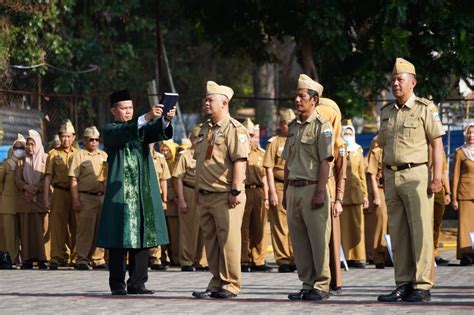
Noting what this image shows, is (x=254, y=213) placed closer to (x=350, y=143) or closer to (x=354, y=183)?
(x=354, y=183)

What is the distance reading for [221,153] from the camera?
44.5 ft

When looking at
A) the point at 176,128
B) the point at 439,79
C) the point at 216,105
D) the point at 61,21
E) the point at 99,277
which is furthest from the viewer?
the point at 61,21

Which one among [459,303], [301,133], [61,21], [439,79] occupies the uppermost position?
[61,21]

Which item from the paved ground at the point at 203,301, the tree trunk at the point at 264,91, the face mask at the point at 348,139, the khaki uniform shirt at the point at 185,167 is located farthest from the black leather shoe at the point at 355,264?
the tree trunk at the point at 264,91

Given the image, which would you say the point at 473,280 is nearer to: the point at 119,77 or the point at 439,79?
the point at 439,79

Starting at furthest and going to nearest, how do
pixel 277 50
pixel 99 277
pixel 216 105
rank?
pixel 277 50
pixel 99 277
pixel 216 105

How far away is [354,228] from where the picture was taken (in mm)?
20031

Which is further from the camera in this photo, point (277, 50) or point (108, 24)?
point (277, 50)

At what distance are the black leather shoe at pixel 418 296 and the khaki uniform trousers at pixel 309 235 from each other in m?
0.83

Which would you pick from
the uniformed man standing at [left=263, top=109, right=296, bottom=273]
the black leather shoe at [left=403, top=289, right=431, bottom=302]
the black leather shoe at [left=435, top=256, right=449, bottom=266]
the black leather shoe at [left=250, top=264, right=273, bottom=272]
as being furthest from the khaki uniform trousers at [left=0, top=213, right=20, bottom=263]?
the black leather shoe at [left=403, top=289, right=431, bottom=302]

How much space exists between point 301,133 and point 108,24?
1029 inches

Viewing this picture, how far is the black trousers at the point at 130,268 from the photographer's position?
1394cm

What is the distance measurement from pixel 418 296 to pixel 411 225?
665 millimetres

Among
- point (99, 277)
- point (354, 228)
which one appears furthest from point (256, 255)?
point (99, 277)
